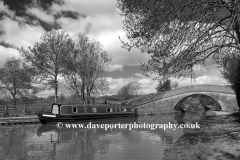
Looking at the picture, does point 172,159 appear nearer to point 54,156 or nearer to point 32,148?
point 54,156

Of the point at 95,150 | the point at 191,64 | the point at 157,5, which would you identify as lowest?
the point at 95,150

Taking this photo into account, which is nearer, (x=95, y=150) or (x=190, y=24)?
(x=190, y=24)

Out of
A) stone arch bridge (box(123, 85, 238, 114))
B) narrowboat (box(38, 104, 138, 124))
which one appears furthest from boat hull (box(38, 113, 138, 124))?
stone arch bridge (box(123, 85, 238, 114))

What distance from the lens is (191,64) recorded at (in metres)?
8.59

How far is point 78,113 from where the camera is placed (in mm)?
19547

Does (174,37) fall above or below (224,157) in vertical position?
above

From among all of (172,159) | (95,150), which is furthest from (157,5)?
(95,150)

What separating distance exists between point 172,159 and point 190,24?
4129 mm

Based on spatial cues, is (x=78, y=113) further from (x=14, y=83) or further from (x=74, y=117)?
(x=14, y=83)

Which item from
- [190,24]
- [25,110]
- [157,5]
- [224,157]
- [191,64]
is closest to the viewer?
[224,157]

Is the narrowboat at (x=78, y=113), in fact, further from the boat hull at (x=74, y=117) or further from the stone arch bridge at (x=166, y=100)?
the stone arch bridge at (x=166, y=100)

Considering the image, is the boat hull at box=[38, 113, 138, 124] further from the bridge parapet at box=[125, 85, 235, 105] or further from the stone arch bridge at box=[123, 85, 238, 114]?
the bridge parapet at box=[125, 85, 235, 105]

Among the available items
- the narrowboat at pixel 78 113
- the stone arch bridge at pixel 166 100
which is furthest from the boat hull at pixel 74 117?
the stone arch bridge at pixel 166 100

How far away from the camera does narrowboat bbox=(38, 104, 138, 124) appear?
17.8m
